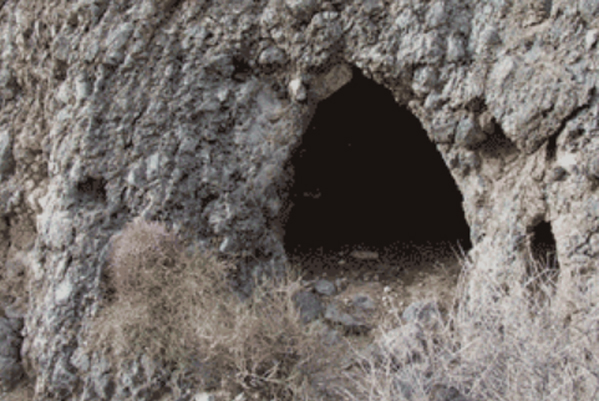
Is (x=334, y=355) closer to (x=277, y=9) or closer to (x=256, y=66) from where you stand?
(x=256, y=66)

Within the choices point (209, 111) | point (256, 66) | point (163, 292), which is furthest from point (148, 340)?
point (256, 66)

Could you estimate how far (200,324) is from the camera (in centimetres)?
365

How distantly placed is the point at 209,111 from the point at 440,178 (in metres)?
2.95

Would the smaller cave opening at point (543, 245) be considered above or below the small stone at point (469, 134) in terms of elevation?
below

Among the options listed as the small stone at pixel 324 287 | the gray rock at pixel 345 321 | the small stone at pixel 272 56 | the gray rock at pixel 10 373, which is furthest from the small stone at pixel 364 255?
the gray rock at pixel 10 373

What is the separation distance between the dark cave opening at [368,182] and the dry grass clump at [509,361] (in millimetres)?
2456

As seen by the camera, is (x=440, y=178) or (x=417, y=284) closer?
(x=417, y=284)

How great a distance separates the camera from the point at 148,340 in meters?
3.84

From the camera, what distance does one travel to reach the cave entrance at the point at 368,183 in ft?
18.2

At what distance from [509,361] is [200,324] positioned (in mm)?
1843

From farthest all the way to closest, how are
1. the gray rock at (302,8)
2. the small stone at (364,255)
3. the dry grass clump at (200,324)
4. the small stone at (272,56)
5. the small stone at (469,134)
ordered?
the small stone at (364,255) < the small stone at (272,56) < the gray rock at (302,8) < the small stone at (469,134) < the dry grass clump at (200,324)

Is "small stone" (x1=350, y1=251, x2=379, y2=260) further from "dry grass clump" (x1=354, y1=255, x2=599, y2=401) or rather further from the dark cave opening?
"dry grass clump" (x1=354, y1=255, x2=599, y2=401)

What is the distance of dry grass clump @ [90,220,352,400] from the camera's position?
3512mm

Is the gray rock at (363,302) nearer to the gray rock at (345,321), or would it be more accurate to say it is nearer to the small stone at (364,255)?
the gray rock at (345,321)
